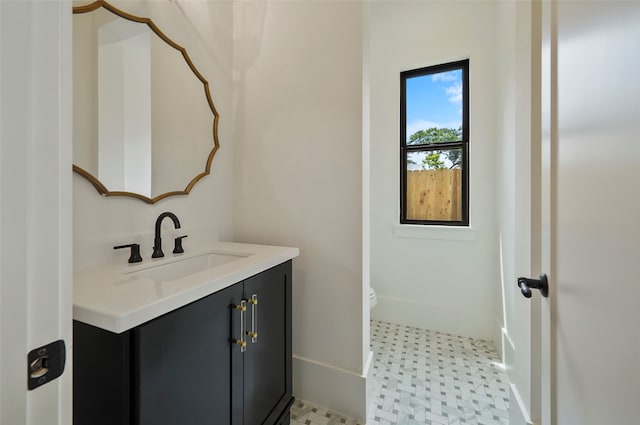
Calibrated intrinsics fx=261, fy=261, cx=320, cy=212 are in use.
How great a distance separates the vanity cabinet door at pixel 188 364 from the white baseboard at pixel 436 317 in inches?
72.4

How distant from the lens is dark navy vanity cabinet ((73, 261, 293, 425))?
65 centimetres

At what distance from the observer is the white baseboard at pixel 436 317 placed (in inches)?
84.4

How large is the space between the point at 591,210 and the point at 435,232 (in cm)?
187

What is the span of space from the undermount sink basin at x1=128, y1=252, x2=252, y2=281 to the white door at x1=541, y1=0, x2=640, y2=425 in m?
1.16

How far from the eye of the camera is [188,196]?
4.70 feet

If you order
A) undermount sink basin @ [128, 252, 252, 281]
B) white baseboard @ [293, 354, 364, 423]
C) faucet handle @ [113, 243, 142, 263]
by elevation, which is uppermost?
faucet handle @ [113, 243, 142, 263]

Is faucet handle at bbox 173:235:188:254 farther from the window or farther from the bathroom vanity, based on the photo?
the window

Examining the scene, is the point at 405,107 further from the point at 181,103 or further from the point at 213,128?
the point at 181,103

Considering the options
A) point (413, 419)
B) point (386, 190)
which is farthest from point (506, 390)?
point (386, 190)

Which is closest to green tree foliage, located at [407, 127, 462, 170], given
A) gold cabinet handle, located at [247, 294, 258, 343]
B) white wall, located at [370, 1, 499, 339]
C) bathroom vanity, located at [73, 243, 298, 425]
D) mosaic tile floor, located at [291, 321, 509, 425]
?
white wall, located at [370, 1, 499, 339]
